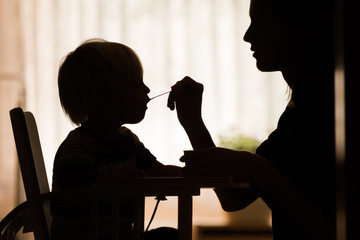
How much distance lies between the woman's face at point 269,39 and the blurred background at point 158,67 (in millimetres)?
1800

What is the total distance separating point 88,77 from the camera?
1.46 meters

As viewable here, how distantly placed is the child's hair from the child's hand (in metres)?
0.19

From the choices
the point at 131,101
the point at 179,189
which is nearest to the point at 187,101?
the point at 131,101

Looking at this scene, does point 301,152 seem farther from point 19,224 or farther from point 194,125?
point 19,224

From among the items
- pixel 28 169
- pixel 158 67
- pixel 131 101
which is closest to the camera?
pixel 28 169

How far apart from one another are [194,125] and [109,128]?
266 millimetres

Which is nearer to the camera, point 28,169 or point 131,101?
point 28,169

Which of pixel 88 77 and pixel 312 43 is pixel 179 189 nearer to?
pixel 312 43

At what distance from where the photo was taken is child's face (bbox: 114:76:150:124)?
148 centimetres

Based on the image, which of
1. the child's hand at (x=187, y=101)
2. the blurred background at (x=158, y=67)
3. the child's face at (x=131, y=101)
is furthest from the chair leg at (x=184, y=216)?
the blurred background at (x=158, y=67)

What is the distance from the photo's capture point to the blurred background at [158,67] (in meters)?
3.10

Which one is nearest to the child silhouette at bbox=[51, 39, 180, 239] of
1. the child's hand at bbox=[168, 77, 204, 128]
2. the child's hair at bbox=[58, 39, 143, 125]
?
the child's hair at bbox=[58, 39, 143, 125]

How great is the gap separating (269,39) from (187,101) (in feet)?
0.93

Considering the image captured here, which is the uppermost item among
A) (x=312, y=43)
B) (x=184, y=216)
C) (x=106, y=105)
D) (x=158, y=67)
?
(x=158, y=67)
